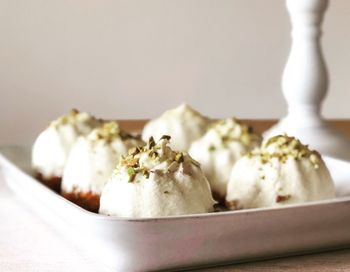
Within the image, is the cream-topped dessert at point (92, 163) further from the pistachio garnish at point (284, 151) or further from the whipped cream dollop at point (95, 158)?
the pistachio garnish at point (284, 151)

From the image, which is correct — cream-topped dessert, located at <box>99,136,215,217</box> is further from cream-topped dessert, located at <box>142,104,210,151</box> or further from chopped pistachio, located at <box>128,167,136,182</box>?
cream-topped dessert, located at <box>142,104,210,151</box>

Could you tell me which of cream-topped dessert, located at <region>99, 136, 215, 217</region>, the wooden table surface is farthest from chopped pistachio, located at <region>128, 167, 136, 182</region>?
the wooden table surface

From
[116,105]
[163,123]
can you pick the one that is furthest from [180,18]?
[163,123]

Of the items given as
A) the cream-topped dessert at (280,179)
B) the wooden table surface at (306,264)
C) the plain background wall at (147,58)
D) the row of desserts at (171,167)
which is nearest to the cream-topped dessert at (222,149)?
the row of desserts at (171,167)

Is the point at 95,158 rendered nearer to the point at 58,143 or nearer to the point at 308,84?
the point at 58,143

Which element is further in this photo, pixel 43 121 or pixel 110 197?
pixel 43 121

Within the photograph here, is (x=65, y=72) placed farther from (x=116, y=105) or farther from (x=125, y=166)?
(x=125, y=166)

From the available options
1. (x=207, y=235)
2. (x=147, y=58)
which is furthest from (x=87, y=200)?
(x=147, y=58)
